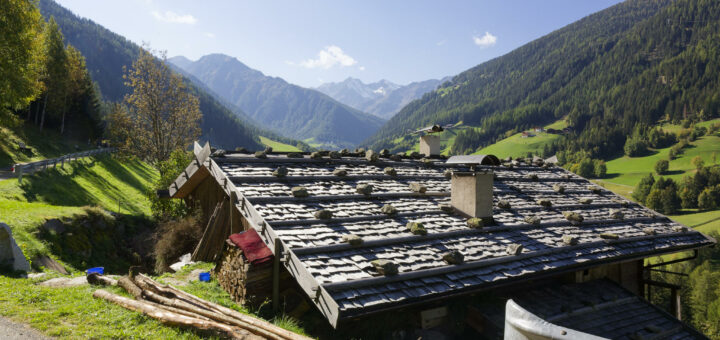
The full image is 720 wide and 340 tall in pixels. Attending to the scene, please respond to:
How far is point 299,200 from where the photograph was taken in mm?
8250

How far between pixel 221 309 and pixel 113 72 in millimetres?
212652

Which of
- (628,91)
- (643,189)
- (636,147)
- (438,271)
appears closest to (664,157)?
(636,147)

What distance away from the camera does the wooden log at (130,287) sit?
26.2ft

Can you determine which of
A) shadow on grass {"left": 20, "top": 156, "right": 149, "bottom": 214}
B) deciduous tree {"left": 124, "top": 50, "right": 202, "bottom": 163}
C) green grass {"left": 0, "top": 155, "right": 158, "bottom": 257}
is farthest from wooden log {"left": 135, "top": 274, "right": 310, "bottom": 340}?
deciduous tree {"left": 124, "top": 50, "right": 202, "bottom": 163}

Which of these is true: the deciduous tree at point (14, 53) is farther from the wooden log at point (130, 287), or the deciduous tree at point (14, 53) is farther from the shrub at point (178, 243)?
the wooden log at point (130, 287)

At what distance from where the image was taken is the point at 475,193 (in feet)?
29.8

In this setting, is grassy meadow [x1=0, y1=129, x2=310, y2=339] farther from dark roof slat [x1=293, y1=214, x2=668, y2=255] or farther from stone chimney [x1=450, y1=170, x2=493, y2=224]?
stone chimney [x1=450, y1=170, x2=493, y2=224]

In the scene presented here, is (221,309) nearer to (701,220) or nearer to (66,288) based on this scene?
(66,288)

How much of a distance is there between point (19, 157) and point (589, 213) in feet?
146

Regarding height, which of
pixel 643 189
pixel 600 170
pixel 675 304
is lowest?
pixel 643 189

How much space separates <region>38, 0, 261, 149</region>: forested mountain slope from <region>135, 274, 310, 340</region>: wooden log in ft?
485

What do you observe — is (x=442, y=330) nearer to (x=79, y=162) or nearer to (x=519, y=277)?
(x=519, y=277)

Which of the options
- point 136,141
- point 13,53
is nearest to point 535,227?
point 13,53

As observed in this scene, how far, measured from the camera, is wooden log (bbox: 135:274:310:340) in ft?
17.2
